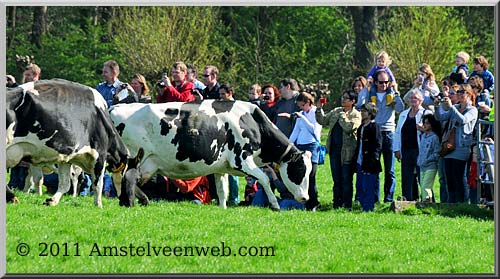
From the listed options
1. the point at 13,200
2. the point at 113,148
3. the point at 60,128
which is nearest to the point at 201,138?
the point at 113,148

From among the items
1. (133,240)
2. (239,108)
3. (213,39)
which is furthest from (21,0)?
(213,39)

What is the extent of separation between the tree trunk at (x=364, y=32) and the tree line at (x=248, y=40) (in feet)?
0.15

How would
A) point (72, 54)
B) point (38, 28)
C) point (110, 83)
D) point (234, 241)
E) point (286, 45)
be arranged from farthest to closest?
point (38, 28), point (286, 45), point (72, 54), point (110, 83), point (234, 241)

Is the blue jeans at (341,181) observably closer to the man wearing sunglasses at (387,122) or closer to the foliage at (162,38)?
Result: the man wearing sunglasses at (387,122)

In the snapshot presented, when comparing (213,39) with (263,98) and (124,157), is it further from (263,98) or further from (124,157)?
(124,157)

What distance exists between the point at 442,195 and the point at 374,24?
2185 centimetres

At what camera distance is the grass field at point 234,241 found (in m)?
13.5

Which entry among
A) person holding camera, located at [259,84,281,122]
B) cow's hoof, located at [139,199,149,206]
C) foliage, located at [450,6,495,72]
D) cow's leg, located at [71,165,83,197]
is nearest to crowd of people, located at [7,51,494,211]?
person holding camera, located at [259,84,281,122]

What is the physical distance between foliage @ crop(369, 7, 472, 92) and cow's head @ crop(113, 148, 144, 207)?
19712 millimetres

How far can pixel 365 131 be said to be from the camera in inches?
741

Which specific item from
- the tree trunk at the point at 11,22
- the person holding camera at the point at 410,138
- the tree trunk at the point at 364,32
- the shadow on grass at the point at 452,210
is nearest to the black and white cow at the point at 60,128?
the shadow on grass at the point at 452,210

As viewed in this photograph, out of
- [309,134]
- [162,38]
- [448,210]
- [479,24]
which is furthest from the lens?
[479,24]

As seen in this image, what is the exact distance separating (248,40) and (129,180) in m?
31.6

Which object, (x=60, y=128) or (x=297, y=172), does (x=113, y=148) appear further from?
(x=297, y=172)
